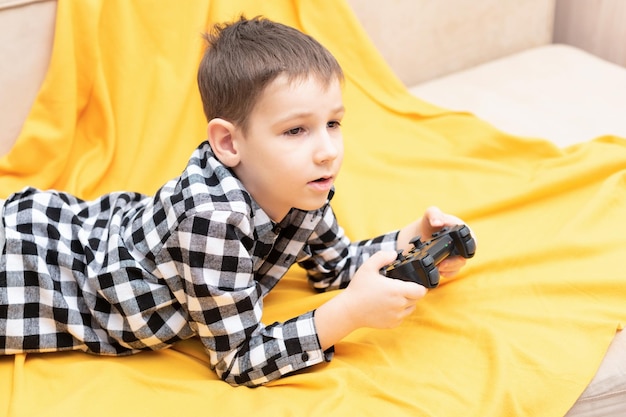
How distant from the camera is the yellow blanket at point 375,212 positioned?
0.98 metres

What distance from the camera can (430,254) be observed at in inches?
39.0

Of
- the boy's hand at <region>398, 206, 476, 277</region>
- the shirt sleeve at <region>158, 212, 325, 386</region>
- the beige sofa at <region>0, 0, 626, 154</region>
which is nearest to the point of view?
the shirt sleeve at <region>158, 212, 325, 386</region>

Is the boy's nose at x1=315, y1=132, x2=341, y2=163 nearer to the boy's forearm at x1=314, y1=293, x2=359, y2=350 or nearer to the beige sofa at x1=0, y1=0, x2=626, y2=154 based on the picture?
the boy's forearm at x1=314, y1=293, x2=359, y2=350

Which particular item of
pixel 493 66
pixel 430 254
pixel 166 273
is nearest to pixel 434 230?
pixel 430 254

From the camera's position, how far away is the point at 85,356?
1066 mm

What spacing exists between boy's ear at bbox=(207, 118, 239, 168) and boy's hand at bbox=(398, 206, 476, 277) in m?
0.28

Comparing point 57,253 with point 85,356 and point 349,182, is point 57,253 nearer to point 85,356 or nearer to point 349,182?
point 85,356

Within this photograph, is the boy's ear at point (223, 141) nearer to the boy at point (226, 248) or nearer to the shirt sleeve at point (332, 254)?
the boy at point (226, 248)

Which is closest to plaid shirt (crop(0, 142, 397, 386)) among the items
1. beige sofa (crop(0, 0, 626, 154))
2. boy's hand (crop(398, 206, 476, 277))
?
boy's hand (crop(398, 206, 476, 277))

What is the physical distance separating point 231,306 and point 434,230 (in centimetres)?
31

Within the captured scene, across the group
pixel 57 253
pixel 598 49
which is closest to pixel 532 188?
pixel 57 253

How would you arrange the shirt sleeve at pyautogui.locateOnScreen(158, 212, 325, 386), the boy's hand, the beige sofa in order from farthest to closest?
the beige sofa, the boy's hand, the shirt sleeve at pyautogui.locateOnScreen(158, 212, 325, 386)

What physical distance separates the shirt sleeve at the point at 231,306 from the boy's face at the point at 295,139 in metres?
0.07

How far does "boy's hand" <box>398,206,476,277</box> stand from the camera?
1082 millimetres
